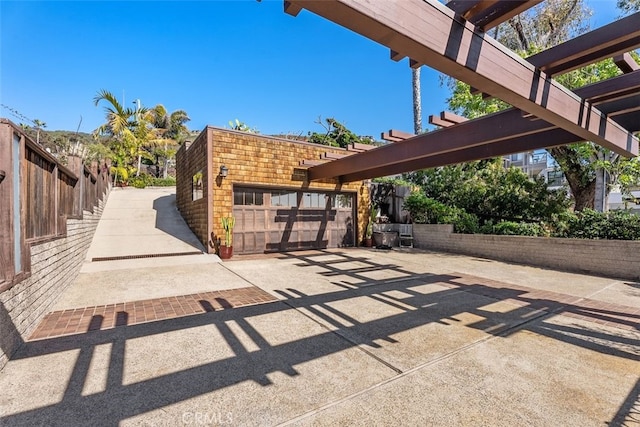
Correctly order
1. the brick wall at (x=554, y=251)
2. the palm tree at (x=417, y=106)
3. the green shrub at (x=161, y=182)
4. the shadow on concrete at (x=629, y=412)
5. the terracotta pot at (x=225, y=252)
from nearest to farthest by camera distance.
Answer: the shadow on concrete at (x=629, y=412)
the brick wall at (x=554, y=251)
the terracotta pot at (x=225, y=252)
the palm tree at (x=417, y=106)
the green shrub at (x=161, y=182)

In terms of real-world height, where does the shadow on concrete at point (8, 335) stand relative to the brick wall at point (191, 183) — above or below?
below

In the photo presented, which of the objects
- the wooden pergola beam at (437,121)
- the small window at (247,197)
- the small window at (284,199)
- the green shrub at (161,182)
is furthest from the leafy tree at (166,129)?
the wooden pergola beam at (437,121)

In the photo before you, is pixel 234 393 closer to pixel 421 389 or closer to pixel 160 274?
pixel 421 389

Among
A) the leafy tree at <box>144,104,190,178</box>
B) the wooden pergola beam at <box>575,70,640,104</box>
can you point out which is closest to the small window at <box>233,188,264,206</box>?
the wooden pergola beam at <box>575,70,640,104</box>

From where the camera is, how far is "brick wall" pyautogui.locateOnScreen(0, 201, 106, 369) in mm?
2668

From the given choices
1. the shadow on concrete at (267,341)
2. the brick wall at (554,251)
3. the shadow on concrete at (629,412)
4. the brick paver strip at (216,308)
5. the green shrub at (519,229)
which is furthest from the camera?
the green shrub at (519,229)

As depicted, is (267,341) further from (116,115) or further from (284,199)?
(116,115)

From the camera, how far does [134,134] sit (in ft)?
67.4

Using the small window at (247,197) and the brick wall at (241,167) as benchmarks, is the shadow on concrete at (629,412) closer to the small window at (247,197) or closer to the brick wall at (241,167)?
the brick wall at (241,167)

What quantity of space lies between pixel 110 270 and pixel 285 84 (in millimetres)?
11588

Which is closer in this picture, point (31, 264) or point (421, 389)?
point (421, 389)

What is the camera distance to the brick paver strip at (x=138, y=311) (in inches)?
133

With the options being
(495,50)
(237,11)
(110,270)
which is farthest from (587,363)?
(237,11)

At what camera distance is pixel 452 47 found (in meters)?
2.17
